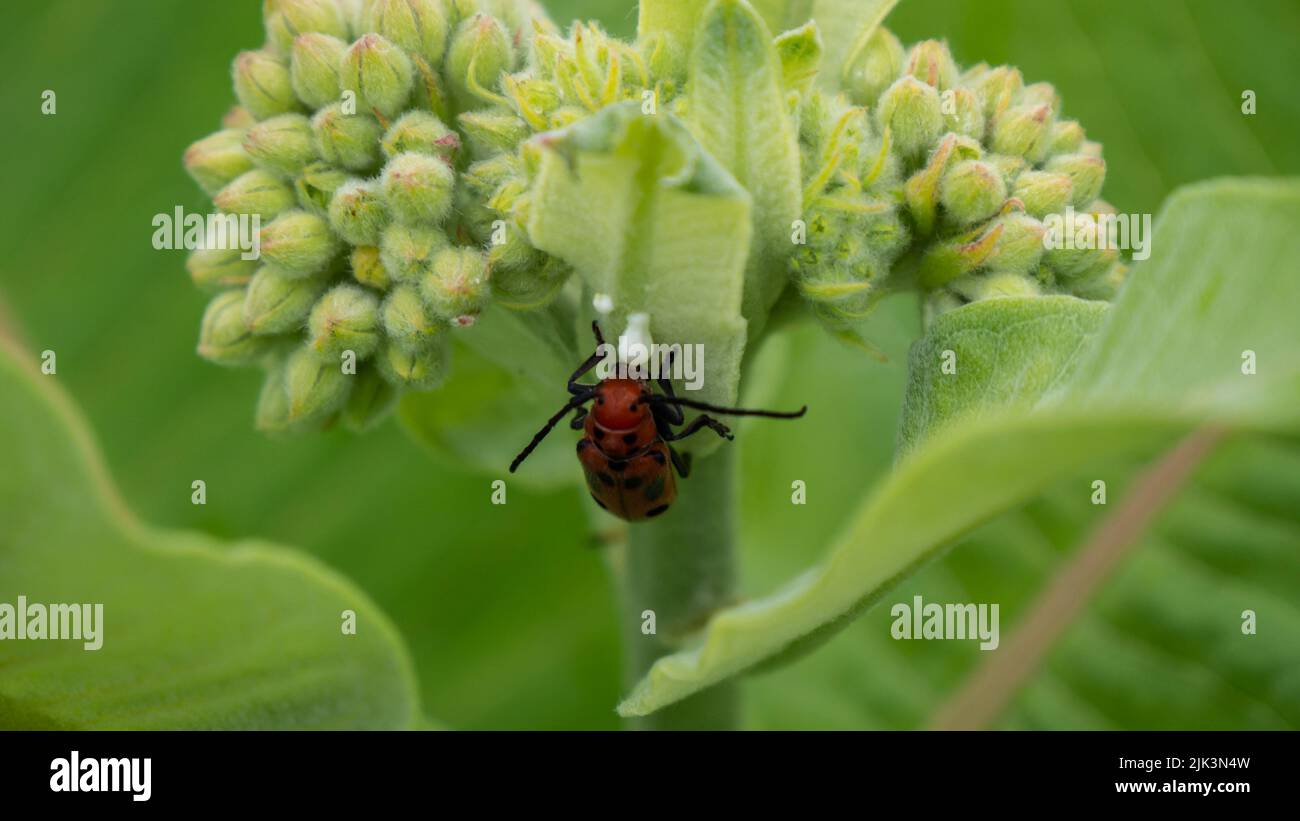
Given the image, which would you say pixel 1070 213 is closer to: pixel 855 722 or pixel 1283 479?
pixel 1283 479

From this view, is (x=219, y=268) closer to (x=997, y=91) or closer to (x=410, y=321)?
(x=410, y=321)

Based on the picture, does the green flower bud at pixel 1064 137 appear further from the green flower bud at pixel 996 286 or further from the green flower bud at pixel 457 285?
the green flower bud at pixel 457 285

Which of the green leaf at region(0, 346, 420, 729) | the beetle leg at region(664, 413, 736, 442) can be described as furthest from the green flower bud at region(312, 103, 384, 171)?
the beetle leg at region(664, 413, 736, 442)

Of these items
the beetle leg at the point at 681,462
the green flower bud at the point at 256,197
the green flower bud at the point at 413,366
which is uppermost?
the green flower bud at the point at 256,197

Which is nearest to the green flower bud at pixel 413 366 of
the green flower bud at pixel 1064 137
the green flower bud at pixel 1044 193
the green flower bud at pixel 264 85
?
the green flower bud at pixel 264 85

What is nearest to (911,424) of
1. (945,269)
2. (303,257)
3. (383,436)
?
(945,269)
